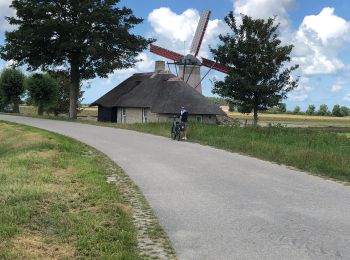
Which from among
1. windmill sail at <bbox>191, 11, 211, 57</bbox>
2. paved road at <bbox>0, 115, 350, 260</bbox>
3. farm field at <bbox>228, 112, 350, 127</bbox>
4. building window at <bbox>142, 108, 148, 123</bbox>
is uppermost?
windmill sail at <bbox>191, 11, 211, 57</bbox>

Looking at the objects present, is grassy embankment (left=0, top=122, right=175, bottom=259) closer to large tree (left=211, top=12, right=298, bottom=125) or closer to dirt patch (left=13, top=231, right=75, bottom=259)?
dirt patch (left=13, top=231, right=75, bottom=259)

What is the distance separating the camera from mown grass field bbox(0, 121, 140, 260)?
6027 millimetres

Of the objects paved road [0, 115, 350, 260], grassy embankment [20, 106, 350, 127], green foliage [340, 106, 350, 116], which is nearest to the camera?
paved road [0, 115, 350, 260]

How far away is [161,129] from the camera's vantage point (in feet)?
96.4

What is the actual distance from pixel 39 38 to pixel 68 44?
3670mm

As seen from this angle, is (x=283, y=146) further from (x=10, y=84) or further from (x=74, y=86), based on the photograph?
(x=10, y=84)

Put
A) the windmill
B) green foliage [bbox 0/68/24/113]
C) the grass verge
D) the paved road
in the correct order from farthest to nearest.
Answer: green foliage [bbox 0/68/24/113] < the windmill < the grass verge < the paved road

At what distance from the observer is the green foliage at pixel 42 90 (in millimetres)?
62719

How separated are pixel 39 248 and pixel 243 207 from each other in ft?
13.3

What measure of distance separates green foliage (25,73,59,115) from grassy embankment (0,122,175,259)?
51.0 metres

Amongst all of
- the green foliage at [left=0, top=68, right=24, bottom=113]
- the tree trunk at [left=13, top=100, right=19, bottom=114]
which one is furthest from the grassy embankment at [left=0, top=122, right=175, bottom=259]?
the tree trunk at [left=13, top=100, right=19, bottom=114]

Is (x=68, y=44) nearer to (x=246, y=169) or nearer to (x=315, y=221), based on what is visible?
(x=246, y=169)

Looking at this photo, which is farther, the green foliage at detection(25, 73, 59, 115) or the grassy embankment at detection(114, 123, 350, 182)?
the green foliage at detection(25, 73, 59, 115)

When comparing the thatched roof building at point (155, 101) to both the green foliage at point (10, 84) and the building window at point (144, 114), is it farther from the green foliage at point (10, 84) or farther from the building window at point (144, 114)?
the green foliage at point (10, 84)
